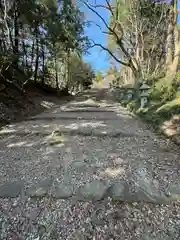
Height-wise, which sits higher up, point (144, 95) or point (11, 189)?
point (144, 95)

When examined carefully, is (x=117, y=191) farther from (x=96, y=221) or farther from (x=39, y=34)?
(x=39, y=34)

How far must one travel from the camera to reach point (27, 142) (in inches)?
162

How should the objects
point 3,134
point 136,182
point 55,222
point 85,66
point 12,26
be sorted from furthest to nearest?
point 85,66 < point 12,26 < point 3,134 < point 136,182 < point 55,222

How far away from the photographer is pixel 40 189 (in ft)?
8.07

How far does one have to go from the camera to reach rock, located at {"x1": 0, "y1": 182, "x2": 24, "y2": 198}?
2.37 m

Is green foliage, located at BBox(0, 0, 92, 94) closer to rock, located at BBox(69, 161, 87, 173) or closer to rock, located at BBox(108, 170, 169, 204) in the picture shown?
rock, located at BBox(69, 161, 87, 173)

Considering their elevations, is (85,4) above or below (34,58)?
above

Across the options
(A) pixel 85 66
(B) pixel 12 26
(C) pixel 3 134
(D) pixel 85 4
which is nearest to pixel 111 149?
(C) pixel 3 134

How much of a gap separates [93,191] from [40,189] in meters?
0.59

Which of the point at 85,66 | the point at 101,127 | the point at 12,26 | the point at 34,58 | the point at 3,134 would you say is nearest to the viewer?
the point at 3,134

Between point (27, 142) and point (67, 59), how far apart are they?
1338 centimetres

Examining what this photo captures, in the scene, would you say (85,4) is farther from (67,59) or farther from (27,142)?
(27,142)

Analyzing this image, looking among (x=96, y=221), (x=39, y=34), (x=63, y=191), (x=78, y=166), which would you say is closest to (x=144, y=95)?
(x=78, y=166)

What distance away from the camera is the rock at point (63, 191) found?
7.71 feet
